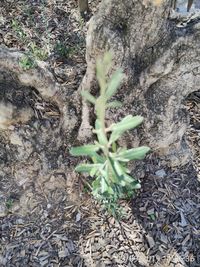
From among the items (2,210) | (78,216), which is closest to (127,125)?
(78,216)

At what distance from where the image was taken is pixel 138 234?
230 cm

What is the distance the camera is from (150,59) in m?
1.99

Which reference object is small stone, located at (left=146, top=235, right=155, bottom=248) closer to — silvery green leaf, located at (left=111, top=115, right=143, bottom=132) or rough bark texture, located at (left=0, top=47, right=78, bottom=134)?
rough bark texture, located at (left=0, top=47, right=78, bottom=134)

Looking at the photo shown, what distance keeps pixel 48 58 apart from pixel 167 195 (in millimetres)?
1092

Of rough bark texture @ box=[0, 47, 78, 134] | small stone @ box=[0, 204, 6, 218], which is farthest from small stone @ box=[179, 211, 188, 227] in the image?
small stone @ box=[0, 204, 6, 218]

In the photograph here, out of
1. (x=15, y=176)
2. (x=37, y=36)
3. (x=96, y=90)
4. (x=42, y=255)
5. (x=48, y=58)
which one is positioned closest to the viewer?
(x=96, y=90)

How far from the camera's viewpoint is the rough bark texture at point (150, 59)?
182cm

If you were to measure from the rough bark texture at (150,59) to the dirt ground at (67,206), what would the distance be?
0.76ft

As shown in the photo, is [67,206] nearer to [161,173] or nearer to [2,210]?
[2,210]

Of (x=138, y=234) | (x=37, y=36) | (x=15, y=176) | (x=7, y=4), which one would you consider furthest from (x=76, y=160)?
(x=7, y=4)

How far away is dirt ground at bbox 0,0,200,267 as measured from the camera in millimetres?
2238

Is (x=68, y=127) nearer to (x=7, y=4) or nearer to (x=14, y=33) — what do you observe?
(x=14, y=33)

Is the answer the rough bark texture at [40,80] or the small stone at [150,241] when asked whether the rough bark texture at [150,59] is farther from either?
the small stone at [150,241]

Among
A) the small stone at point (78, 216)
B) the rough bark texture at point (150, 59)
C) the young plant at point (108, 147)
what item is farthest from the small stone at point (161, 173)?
the young plant at point (108, 147)
